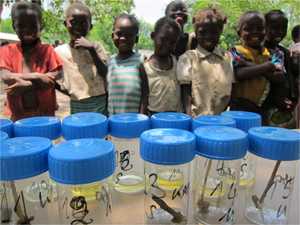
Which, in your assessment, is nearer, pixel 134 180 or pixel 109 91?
pixel 134 180

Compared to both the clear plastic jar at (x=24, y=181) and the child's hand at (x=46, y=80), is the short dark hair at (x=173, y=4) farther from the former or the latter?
the clear plastic jar at (x=24, y=181)

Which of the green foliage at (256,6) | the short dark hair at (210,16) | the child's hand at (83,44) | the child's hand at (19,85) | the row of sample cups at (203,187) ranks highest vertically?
the green foliage at (256,6)

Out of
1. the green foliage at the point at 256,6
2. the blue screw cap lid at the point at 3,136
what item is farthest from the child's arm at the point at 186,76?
the green foliage at the point at 256,6

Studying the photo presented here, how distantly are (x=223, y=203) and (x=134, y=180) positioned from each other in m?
0.19

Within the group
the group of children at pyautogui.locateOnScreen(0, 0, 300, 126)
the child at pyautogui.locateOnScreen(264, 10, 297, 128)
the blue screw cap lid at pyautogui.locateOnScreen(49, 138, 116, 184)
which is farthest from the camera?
the child at pyautogui.locateOnScreen(264, 10, 297, 128)

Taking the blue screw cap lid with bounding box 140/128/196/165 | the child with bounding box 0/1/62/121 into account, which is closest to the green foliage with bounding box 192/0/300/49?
the child with bounding box 0/1/62/121

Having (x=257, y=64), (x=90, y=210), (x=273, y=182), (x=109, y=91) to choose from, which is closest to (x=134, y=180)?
(x=90, y=210)

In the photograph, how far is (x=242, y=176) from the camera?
25.0 inches

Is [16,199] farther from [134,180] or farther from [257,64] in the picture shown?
[257,64]

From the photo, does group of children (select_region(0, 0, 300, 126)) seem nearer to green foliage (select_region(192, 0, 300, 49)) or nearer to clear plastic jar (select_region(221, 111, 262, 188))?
clear plastic jar (select_region(221, 111, 262, 188))

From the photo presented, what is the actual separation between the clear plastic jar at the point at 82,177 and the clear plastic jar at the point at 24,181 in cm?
3

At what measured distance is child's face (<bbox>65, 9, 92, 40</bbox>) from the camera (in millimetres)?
1190

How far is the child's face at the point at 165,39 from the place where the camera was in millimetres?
1125

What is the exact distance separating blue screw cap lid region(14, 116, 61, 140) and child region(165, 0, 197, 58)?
2.63 feet
